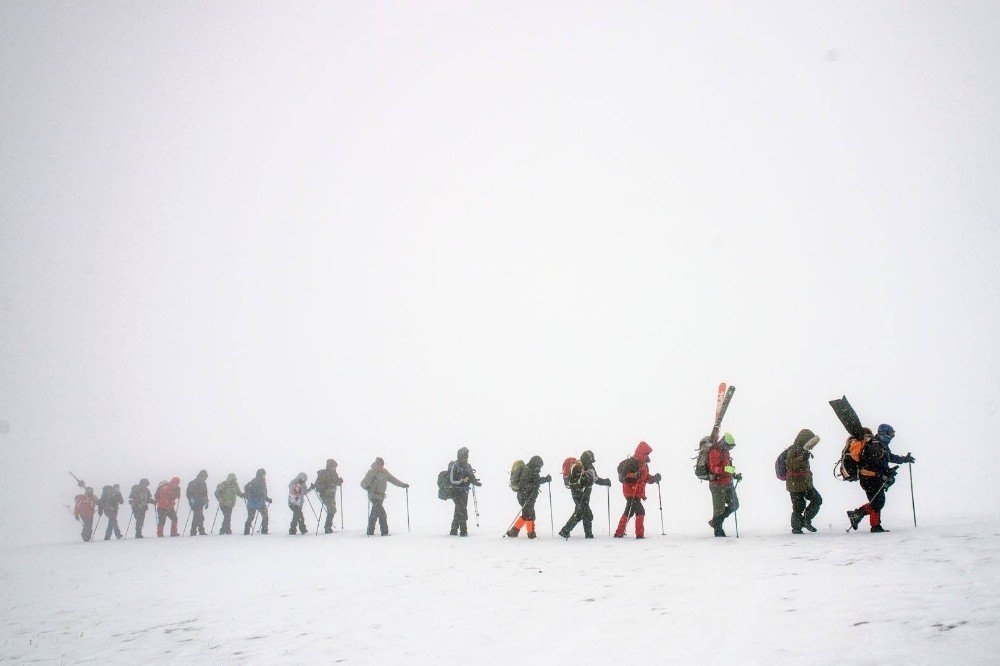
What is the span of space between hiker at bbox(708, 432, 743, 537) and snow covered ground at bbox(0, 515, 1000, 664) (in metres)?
0.78

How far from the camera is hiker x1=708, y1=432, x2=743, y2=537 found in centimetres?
1340

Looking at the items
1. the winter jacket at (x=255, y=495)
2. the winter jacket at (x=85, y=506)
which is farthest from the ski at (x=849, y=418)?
the winter jacket at (x=85, y=506)

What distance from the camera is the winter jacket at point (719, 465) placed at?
13.5m

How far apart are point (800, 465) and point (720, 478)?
1.60 meters

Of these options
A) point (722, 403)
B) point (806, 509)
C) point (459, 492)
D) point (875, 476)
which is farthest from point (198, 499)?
point (875, 476)

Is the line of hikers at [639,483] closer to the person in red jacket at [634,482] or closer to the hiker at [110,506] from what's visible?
the person in red jacket at [634,482]

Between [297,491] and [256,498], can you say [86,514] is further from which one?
[297,491]

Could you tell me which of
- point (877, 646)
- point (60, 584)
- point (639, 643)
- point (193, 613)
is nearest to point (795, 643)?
point (877, 646)

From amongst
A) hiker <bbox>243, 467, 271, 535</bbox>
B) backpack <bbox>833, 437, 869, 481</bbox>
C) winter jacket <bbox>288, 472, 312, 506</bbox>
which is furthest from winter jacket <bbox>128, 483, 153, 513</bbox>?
backpack <bbox>833, 437, 869, 481</bbox>

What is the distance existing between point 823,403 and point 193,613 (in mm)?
126373

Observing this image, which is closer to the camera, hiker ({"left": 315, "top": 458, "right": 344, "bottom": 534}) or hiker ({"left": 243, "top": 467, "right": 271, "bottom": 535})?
hiker ({"left": 315, "top": 458, "right": 344, "bottom": 534})

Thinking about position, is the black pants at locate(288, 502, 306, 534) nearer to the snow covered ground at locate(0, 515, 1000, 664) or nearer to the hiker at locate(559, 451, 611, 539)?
the snow covered ground at locate(0, 515, 1000, 664)

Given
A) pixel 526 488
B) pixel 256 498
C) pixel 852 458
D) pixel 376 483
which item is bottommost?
pixel 256 498

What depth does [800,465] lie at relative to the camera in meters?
12.8
